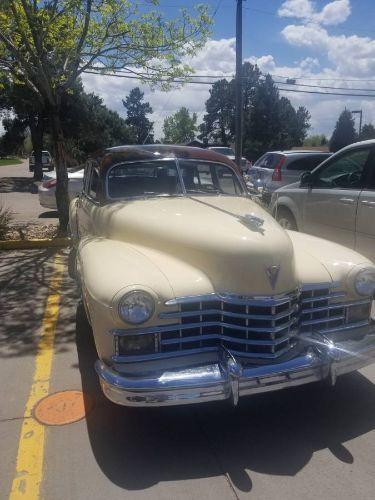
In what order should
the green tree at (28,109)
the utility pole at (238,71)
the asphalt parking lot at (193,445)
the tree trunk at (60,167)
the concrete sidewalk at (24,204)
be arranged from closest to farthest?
the asphalt parking lot at (193,445) → the tree trunk at (60,167) → the concrete sidewalk at (24,204) → the utility pole at (238,71) → the green tree at (28,109)

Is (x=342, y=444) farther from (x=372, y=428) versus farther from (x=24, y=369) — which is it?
(x=24, y=369)

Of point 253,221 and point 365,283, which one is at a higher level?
point 253,221

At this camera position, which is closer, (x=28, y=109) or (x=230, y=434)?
(x=230, y=434)

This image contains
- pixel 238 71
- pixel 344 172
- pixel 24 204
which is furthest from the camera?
pixel 238 71

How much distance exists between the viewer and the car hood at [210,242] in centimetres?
327

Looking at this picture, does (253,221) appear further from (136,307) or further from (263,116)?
(263,116)

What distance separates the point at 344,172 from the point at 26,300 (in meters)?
4.58

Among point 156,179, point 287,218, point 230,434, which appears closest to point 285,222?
point 287,218

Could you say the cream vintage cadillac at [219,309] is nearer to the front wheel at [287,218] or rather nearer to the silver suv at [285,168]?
the front wheel at [287,218]

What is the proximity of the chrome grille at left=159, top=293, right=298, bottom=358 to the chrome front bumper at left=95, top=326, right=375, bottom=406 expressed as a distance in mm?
134

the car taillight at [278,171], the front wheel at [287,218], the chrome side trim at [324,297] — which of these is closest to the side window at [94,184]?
the chrome side trim at [324,297]

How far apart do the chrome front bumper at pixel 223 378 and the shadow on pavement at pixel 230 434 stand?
0.40m

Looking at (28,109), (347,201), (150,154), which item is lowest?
(347,201)

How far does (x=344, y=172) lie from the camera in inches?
272
